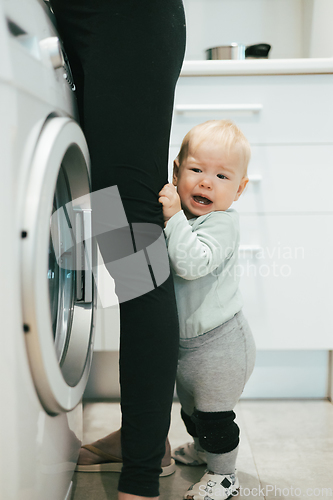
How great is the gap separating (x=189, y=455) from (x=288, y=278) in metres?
0.57

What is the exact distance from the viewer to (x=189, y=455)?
101 centimetres

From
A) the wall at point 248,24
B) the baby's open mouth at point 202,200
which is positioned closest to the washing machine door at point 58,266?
the baby's open mouth at point 202,200

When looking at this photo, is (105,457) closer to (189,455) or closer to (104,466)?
(104,466)

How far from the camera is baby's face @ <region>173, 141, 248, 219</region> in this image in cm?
85

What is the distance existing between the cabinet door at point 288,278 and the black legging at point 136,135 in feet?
2.06

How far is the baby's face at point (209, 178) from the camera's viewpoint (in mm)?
852

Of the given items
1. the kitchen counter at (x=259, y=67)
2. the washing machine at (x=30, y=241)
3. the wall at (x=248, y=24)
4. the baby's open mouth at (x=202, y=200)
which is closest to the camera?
the washing machine at (x=30, y=241)

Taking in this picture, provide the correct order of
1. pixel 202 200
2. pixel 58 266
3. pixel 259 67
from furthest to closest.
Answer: pixel 259 67 < pixel 202 200 < pixel 58 266

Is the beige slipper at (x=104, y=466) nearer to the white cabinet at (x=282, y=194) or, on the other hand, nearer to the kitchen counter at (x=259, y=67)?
the white cabinet at (x=282, y=194)

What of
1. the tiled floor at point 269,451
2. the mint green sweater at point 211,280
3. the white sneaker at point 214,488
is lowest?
the tiled floor at point 269,451

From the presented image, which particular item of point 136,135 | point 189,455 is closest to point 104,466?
point 189,455

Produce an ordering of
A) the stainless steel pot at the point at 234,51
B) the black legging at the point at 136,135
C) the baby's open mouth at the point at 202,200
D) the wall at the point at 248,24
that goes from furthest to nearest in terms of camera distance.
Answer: the wall at the point at 248,24 → the stainless steel pot at the point at 234,51 → the baby's open mouth at the point at 202,200 → the black legging at the point at 136,135

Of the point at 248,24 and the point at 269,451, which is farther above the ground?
the point at 248,24

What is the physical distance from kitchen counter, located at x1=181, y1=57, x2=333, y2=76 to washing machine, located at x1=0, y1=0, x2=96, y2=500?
0.66 metres
